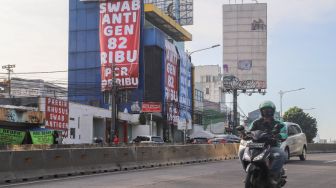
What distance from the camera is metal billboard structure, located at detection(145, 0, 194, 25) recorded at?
88875mm

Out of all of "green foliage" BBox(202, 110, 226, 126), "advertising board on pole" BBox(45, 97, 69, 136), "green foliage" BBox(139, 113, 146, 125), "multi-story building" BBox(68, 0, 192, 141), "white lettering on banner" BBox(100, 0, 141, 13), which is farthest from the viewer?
"green foliage" BBox(202, 110, 226, 126)

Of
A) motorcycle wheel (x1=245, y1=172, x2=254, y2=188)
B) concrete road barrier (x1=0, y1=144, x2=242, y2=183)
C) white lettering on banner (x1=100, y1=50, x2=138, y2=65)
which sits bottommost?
concrete road barrier (x1=0, y1=144, x2=242, y2=183)

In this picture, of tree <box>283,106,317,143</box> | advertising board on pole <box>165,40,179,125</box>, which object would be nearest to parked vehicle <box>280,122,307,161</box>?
advertising board on pole <box>165,40,179,125</box>

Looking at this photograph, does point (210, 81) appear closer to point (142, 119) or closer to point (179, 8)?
point (179, 8)

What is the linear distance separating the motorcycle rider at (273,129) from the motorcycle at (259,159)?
3.2 inches

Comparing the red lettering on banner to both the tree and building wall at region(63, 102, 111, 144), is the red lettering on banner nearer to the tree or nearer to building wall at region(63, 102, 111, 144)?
building wall at region(63, 102, 111, 144)

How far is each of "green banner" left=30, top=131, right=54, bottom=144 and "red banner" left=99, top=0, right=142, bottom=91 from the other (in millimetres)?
26953

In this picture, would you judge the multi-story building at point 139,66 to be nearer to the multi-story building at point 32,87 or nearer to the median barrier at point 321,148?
the multi-story building at point 32,87

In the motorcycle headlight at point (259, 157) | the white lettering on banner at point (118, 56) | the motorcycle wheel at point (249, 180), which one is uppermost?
the white lettering on banner at point (118, 56)

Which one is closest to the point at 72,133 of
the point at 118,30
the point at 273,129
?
the point at 118,30

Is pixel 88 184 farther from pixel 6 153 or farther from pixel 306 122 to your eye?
pixel 306 122

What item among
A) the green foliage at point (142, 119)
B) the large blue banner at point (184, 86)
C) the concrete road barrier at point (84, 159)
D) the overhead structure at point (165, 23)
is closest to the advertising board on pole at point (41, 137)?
the concrete road barrier at point (84, 159)

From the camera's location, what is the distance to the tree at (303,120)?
307 ft

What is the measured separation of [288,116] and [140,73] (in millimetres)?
38108
